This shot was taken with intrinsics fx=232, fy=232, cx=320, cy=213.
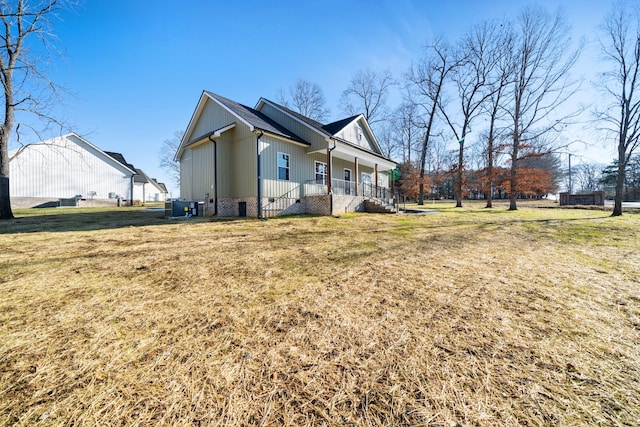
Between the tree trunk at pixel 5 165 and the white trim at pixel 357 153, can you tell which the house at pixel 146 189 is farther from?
the white trim at pixel 357 153

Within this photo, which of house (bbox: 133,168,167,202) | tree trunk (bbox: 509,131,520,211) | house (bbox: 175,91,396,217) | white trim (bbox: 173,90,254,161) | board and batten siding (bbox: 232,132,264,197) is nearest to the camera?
board and batten siding (bbox: 232,132,264,197)

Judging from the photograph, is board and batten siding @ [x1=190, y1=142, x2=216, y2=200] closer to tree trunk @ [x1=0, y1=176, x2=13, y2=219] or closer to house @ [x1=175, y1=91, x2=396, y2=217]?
house @ [x1=175, y1=91, x2=396, y2=217]

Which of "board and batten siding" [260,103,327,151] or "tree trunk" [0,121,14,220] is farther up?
"board and batten siding" [260,103,327,151]

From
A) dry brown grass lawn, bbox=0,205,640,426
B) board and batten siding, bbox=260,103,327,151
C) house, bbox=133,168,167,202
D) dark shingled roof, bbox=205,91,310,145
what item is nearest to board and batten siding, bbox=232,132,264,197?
dark shingled roof, bbox=205,91,310,145

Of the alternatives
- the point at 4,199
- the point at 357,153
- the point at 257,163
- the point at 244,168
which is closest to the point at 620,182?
the point at 357,153

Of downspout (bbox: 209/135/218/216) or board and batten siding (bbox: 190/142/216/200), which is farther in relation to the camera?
board and batten siding (bbox: 190/142/216/200)

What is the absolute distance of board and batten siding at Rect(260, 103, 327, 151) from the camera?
12867 millimetres

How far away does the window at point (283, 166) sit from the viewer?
1223 centimetres

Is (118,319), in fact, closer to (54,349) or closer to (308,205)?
(54,349)

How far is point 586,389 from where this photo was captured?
1438 mm

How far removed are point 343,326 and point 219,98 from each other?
48.1ft

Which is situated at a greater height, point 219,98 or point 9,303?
point 219,98

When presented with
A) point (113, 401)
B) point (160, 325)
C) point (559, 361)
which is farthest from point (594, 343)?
point (160, 325)

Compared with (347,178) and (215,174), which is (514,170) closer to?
(347,178)
